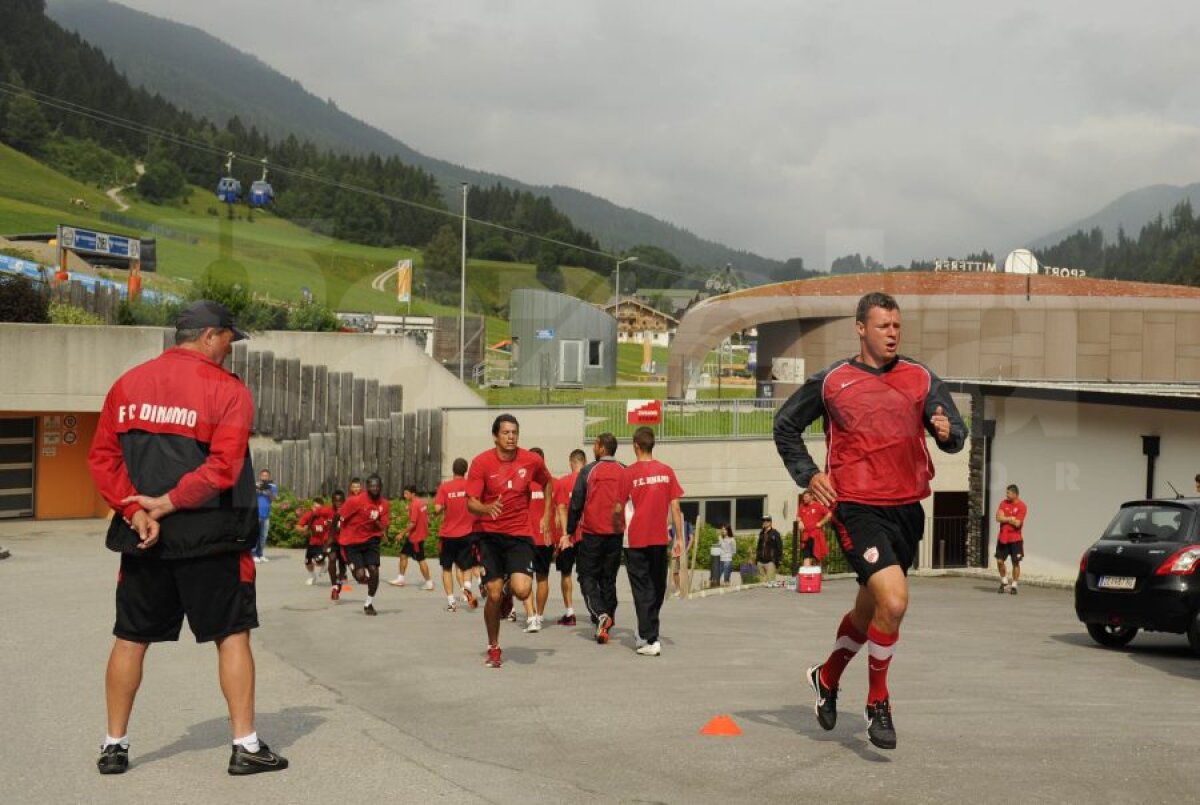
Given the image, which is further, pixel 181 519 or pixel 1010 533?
pixel 1010 533

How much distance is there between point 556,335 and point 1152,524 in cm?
5363

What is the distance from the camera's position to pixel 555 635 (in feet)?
45.9

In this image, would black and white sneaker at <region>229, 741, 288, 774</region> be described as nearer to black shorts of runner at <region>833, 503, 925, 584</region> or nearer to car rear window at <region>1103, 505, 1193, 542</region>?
black shorts of runner at <region>833, 503, 925, 584</region>

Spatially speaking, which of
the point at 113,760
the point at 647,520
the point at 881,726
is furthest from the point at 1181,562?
the point at 113,760

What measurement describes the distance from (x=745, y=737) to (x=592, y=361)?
6064cm

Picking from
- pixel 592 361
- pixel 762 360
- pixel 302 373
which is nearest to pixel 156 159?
pixel 592 361

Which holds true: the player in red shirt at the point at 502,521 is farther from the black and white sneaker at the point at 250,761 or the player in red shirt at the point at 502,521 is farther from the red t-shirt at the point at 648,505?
the black and white sneaker at the point at 250,761

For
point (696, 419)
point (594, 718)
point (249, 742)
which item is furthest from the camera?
point (696, 419)

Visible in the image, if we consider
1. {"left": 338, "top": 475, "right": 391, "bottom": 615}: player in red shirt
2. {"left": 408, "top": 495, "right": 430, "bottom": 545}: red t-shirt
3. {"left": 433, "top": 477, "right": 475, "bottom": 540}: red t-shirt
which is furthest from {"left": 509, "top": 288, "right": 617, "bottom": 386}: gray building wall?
{"left": 433, "top": 477, "right": 475, "bottom": 540}: red t-shirt

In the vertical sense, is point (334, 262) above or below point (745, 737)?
above

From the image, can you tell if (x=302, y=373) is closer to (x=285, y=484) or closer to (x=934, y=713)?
(x=285, y=484)

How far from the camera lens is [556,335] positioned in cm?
6669

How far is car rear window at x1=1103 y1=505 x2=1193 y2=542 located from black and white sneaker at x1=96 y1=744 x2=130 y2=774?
1028 cm

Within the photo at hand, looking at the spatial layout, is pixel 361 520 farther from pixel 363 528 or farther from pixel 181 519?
pixel 181 519
